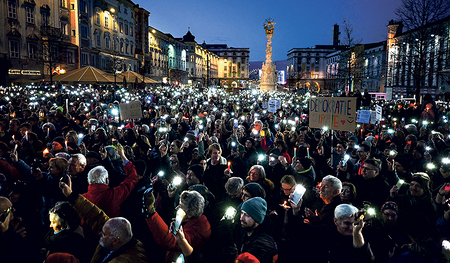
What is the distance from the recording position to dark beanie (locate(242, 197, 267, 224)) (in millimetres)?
3260

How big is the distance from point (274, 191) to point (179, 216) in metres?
2.94

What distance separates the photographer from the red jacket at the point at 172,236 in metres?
3.15

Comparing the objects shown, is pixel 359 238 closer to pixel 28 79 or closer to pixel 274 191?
pixel 274 191

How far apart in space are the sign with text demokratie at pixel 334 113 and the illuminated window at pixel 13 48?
104ft

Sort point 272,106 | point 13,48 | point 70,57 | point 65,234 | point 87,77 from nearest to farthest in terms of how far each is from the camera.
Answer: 1. point 65,234
2. point 272,106
3. point 87,77
4. point 13,48
5. point 70,57

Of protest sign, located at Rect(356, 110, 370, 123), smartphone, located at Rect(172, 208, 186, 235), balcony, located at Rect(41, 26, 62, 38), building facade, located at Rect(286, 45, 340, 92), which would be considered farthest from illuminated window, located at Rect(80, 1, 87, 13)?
building facade, located at Rect(286, 45, 340, 92)

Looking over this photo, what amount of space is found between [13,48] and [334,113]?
32.8 m

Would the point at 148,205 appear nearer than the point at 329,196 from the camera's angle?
Yes

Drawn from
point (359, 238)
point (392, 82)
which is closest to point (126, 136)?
point (359, 238)

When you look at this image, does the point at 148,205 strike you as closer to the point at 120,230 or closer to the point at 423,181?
the point at 120,230

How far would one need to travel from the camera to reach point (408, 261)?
3.08 metres

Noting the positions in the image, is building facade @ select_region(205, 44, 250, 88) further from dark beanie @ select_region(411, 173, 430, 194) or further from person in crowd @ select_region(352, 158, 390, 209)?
dark beanie @ select_region(411, 173, 430, 194)

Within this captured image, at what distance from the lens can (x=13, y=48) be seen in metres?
30.4

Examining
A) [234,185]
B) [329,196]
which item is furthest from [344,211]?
[234,185]
